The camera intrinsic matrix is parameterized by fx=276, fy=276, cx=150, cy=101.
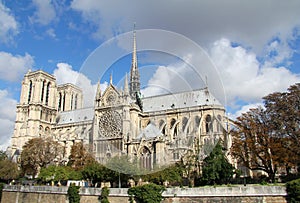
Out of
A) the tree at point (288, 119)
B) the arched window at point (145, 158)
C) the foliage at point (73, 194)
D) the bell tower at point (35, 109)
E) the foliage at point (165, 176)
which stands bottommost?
the foliage at point (73, 194)

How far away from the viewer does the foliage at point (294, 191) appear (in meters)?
20.0

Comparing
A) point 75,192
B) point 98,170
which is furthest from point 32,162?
point 75,192

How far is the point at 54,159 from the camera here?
55250mm

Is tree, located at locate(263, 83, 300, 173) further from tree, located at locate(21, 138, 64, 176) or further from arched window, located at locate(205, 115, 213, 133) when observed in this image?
tree, located at locate(21, 138, 64, 176)

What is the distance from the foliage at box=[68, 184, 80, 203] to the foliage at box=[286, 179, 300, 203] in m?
20.1

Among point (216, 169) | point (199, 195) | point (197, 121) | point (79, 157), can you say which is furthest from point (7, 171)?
point (199, 195)

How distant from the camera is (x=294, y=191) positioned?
20219 millimetres

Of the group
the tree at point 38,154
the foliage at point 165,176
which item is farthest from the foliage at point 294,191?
the tree at point 38,154

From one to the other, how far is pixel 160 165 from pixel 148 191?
322 inches

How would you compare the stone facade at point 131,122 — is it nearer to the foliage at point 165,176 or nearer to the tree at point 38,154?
the foliage at point 165,176

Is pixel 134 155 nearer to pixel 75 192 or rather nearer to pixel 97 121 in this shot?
pixel 75 192

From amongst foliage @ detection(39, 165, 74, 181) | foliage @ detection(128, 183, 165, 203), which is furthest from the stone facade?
foliage @ detection(128, 183, 165, 203)

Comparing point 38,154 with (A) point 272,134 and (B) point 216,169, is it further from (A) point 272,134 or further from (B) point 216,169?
(A) point 272,134

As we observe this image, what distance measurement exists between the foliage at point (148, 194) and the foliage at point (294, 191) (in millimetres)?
10436
